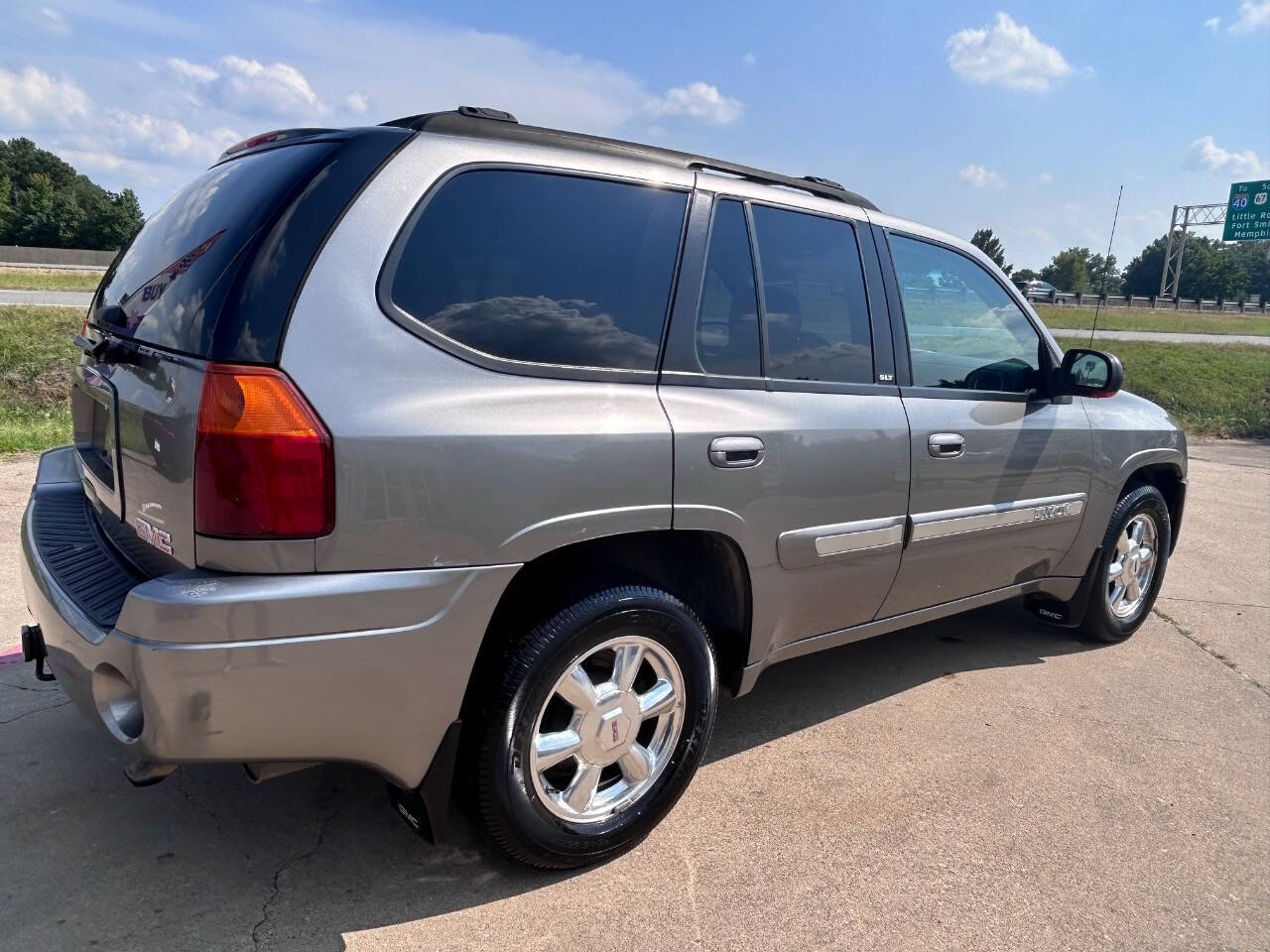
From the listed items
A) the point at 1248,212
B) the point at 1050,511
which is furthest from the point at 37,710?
the point at 1248,212

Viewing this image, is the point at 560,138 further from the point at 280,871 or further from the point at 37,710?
the point at 37,710

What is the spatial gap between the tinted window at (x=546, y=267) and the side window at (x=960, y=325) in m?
1.17

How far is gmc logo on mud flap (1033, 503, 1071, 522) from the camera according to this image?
3.85m

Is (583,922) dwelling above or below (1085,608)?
below

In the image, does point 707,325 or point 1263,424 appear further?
point 1263,424

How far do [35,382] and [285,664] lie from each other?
9125 mm

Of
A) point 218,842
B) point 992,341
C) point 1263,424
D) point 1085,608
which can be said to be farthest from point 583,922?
point 1263,424

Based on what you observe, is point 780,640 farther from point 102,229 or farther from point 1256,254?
point 1256,254

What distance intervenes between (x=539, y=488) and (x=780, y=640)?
3.90ft

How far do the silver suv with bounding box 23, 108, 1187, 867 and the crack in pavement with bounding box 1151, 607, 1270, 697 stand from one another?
1.98 m

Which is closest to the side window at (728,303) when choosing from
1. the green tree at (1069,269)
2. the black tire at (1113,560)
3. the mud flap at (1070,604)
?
the mud flap at (1070,604)

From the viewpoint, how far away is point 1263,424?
13.6 m

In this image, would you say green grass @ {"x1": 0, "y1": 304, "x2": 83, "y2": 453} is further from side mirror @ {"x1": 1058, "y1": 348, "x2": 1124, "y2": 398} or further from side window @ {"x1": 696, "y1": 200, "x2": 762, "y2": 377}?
side mirror @ {"x1": 1058, "y1": 348, "x2": 1124, "y2": 398}

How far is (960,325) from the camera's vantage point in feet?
12.1
